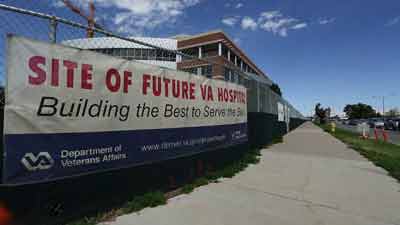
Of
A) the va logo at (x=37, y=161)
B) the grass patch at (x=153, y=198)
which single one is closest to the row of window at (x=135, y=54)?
the va logo at (x=37, y=161)

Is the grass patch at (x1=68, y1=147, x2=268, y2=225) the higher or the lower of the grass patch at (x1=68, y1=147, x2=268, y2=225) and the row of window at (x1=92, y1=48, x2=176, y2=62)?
the lower

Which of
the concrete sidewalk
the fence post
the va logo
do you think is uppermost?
the fence post

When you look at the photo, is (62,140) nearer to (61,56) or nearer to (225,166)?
(61,56)

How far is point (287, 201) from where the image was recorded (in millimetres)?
4504

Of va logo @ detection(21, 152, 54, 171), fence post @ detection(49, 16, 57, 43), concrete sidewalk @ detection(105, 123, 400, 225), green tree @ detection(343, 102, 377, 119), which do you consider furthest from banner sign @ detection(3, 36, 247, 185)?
green tree @ detection(343, 102, 377, 119)

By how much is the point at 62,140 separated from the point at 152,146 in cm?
148

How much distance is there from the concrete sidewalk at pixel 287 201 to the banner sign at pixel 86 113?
87 centimetres

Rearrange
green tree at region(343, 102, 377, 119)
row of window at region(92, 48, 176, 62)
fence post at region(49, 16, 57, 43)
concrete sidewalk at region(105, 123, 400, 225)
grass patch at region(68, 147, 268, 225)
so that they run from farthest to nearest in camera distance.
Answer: green tree at region(343, 102, 377, 119), row of window at region(92, 48, 176, 62), concrete sidewalk at region(105, 123, 400, 225), grass patch at region(68, 147, 268, 225), fence post at region(49, 16, 57, 43)

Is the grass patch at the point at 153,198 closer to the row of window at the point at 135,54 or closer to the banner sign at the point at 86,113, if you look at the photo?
the banner sign at the point at 86,113

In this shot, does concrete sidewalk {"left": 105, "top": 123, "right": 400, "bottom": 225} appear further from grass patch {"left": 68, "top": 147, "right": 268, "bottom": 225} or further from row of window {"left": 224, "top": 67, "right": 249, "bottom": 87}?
row of window {"left": 224, "top": 67, "right": 249, "bottom": 87}

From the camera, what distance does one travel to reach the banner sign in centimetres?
275

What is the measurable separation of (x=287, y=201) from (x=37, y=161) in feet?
12.2

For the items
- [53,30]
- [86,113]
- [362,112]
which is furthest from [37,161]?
[362,112]

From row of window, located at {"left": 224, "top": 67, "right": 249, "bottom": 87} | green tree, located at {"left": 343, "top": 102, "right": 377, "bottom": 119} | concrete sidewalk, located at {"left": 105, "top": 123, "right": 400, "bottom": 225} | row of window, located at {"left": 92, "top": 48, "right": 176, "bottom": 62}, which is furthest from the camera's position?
green tree, located at {"left": 343, "top": 102, "right": 377, "bottom": 119}
